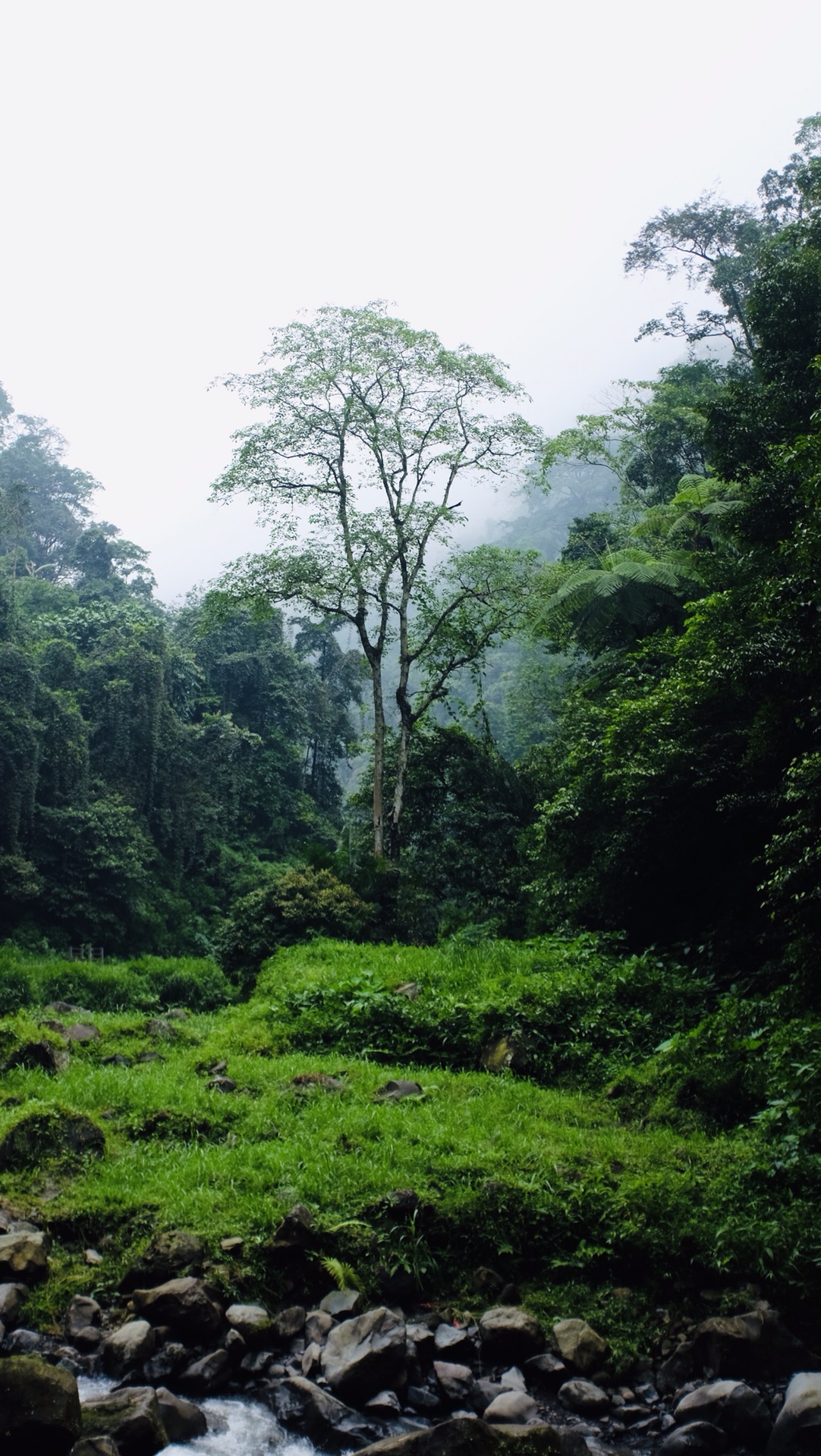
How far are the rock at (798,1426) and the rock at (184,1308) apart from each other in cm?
266

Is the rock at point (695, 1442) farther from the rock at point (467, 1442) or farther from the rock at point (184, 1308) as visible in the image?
the rock at point (184, 1308)

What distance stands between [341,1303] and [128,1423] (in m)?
1.31

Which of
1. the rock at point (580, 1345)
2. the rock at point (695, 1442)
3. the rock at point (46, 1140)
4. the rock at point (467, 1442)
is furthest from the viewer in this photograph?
the rock at point (46, 1140)

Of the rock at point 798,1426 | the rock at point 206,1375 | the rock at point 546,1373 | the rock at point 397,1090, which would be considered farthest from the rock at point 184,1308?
the rock at point 397,1090

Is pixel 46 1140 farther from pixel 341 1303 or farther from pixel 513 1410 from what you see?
pixel 513 1410

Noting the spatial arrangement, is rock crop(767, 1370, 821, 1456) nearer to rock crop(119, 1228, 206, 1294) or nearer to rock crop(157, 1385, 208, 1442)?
rock crop(157, 1385, 208, 1442)

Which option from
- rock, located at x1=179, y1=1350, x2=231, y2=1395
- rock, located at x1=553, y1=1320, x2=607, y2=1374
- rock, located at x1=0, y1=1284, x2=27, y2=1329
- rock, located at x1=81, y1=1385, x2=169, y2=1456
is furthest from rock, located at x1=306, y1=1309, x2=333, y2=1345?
rock, located at x1=0, y1=1284, x2=27, y2=1329

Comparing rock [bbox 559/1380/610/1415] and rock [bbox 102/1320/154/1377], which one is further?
rock [bbox 102/1320/154/1377]

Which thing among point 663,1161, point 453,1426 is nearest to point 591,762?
point 663,1161

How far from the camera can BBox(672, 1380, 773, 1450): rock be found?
12.5ft

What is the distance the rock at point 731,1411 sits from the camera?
3812mm

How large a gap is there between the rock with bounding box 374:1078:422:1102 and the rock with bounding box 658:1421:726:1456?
3.82 meters

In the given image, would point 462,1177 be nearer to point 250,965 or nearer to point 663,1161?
point 663,1161

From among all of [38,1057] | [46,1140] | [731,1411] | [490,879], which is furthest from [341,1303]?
[490,879]
